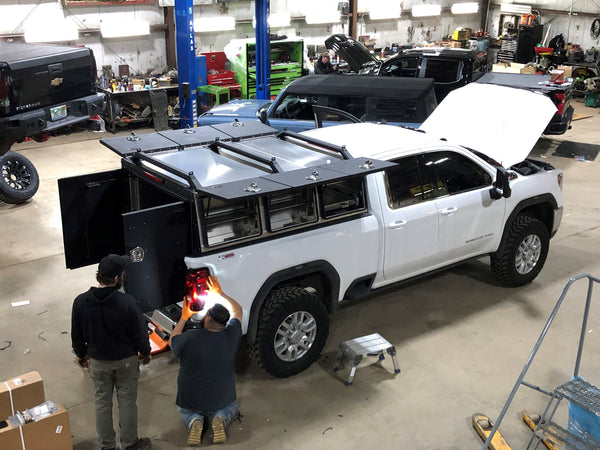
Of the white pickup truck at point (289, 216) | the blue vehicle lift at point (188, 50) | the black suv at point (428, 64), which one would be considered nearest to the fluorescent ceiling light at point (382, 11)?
the black suv at point (428, 64)

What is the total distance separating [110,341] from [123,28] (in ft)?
36.1

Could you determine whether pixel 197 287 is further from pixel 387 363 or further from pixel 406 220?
pixel 406 220

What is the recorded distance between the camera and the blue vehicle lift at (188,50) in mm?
10805

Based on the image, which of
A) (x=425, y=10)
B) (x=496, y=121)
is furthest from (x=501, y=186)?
(x=425, y=10)

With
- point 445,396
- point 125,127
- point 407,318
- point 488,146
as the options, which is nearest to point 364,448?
point 445,396

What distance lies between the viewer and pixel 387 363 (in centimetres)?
567

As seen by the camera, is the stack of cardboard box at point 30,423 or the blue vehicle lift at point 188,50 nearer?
the stack of cardboard box at point 30,423

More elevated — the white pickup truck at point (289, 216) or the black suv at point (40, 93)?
the black suv at point (40, 93)

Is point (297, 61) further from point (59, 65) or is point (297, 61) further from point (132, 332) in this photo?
point (132, 332)

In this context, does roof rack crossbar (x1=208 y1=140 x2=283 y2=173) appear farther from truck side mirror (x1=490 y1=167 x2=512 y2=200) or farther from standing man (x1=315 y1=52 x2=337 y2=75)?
standing man (x1=315 y1=52 x2=337 y2=75)

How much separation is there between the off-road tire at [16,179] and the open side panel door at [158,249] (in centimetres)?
543

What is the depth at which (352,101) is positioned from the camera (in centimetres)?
1001

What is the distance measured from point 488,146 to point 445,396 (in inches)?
103

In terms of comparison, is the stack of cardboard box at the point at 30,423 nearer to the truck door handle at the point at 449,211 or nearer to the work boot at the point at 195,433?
the work boot at the point at 195,433
